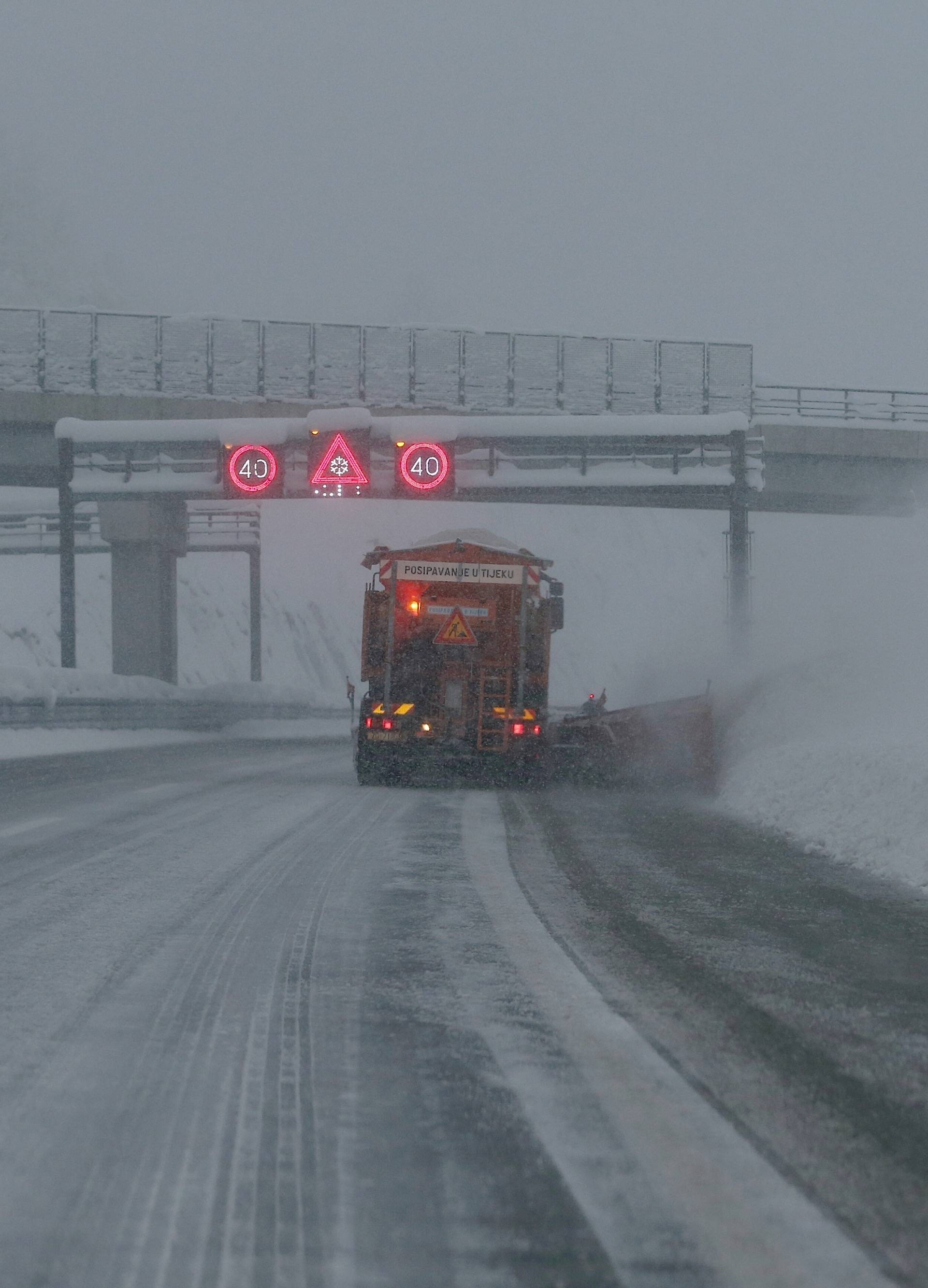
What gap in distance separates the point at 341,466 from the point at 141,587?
17.2 metres

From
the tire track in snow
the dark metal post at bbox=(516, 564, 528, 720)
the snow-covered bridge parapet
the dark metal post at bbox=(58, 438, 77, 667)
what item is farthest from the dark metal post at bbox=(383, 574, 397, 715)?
the dark metal post at bbox=(58, 438, 77, 667)

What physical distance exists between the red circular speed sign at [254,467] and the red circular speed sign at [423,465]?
2662 mm

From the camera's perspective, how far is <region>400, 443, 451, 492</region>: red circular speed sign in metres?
28.4

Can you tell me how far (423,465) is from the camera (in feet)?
93.4

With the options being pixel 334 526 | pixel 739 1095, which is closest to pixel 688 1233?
pixel 739 1095

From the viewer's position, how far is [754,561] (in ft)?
106

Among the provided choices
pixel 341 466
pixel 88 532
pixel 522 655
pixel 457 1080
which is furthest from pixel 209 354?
pixel 457 1080

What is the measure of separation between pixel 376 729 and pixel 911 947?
12.8 meters

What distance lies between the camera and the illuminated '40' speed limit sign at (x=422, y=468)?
93.1ft

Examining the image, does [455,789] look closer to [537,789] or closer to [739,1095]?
[537,789]

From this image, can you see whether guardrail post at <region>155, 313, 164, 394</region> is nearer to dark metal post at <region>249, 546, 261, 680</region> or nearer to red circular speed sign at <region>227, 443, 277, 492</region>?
red circular speed sign at <region>227, 443, 277, 492</region>

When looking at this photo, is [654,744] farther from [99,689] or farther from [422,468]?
[99,689]

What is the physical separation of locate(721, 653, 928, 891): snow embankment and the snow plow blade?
1.37ft

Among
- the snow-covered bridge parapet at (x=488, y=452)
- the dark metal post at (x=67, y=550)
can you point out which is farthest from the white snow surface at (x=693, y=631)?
the dark metal post at (x=67, y=550)
